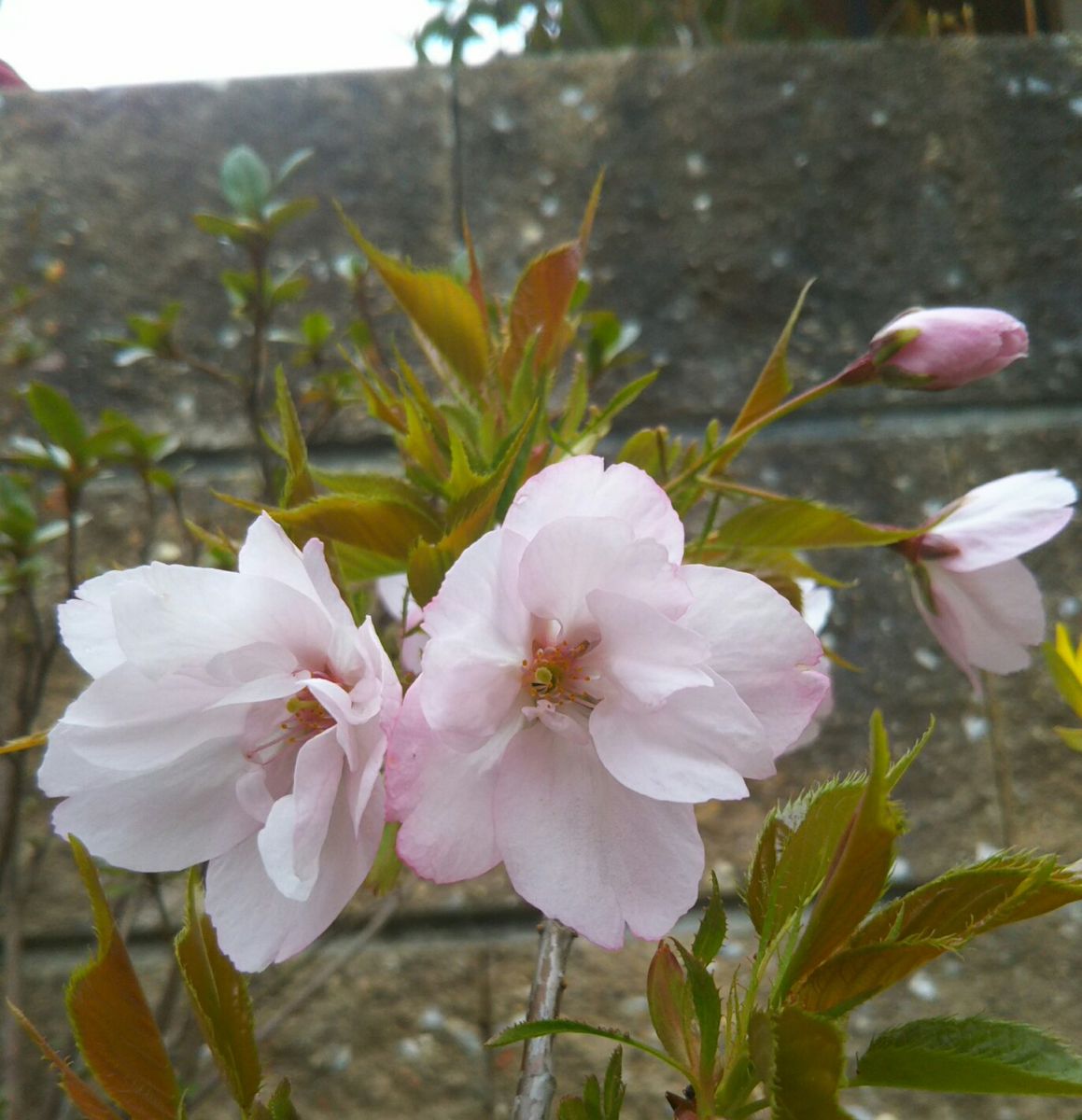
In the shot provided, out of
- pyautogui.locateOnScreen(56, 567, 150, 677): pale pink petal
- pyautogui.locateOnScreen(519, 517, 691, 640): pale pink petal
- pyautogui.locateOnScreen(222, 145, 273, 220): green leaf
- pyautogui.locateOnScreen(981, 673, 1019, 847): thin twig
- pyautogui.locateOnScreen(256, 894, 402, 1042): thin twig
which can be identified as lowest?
pyautogui.locateOnScreen(256, 894, 402, 1042): thin twig

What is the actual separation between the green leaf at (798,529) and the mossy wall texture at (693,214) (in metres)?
0.57

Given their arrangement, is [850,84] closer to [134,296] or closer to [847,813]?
[134,296]

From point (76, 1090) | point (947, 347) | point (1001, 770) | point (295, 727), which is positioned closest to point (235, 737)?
point (295, 727)

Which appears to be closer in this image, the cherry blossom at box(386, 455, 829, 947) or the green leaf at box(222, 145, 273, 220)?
the cherry blossom at box(386, 455, 829, 947)

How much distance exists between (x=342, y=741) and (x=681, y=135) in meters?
0.98

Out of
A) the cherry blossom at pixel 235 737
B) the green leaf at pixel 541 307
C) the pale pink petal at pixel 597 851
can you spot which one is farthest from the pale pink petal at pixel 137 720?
the green leaf at pixel 541 307

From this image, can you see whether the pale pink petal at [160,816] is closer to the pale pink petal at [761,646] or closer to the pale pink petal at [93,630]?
the pale pink petal at [93,630]

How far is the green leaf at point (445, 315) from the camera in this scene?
1.40ft

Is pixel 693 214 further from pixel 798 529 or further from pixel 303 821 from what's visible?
pixel 303 821

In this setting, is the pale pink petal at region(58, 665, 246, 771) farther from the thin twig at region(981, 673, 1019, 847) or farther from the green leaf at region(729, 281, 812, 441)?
the thin twig at region(981, 673, 1019, 847)

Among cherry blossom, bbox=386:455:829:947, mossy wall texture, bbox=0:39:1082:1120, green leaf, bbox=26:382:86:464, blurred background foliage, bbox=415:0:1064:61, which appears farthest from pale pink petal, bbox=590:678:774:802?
blurred background foliage, bbox=415:0:1064:61

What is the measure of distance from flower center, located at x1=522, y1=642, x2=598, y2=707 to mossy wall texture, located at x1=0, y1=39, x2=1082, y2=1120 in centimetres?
70

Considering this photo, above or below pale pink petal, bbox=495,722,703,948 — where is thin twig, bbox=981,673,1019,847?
below

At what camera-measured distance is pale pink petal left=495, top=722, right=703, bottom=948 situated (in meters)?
0.29
